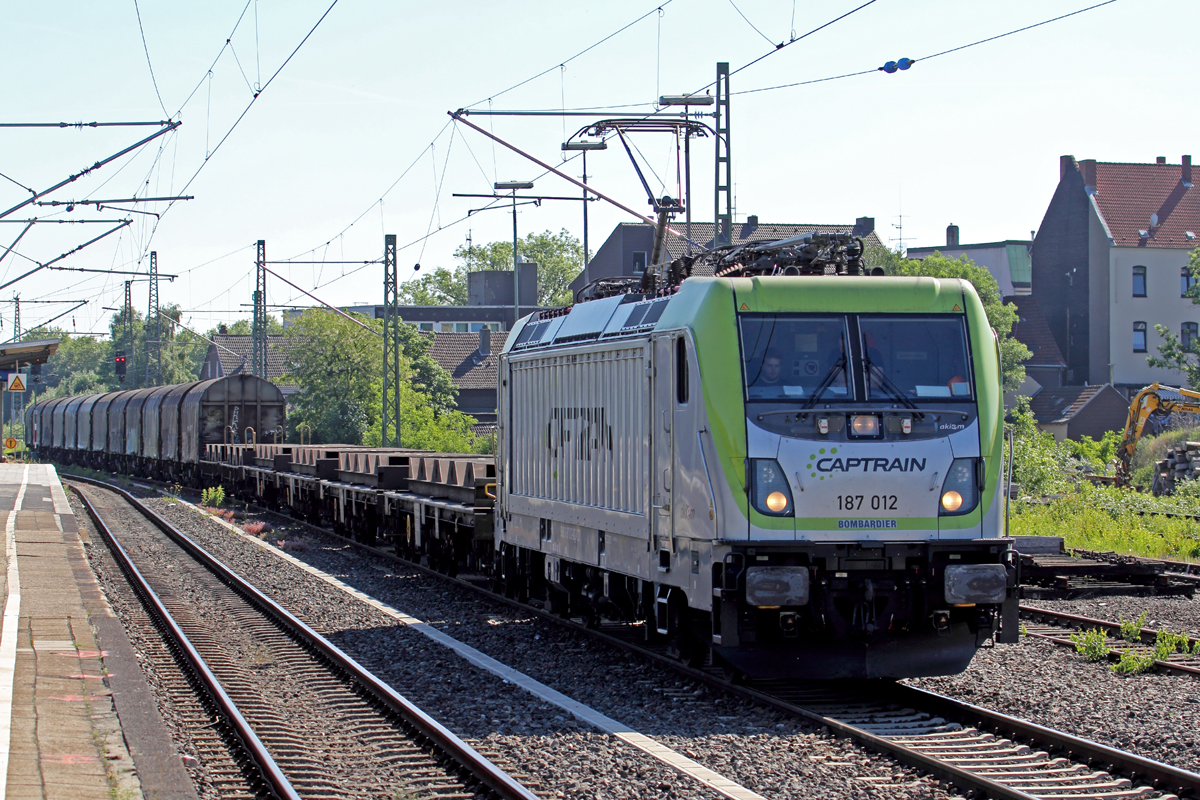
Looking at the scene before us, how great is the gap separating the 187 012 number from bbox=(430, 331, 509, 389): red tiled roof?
6845 cm

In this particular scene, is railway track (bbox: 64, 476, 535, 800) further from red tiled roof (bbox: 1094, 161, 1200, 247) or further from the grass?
red tiled roof (bbox: 1094, 161, 1200, 247)

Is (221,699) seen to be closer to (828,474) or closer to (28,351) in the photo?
(828,474)

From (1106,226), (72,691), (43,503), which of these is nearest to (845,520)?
(72,691)

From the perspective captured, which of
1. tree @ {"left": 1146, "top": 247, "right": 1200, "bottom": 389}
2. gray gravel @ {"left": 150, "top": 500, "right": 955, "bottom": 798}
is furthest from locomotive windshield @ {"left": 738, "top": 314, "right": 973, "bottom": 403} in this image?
tree @ {"left": 1146, "top": 247, "right": 1200, "bottom": 389}

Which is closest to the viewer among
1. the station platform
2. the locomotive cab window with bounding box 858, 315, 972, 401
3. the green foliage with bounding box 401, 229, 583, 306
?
the station platform

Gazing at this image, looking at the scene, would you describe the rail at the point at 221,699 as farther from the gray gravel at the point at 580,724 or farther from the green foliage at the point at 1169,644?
the green foliage at the point at 1169,644

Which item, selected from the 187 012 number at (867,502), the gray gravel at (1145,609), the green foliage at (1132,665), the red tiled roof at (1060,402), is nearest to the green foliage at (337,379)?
the red tiled roof at (1060,402)

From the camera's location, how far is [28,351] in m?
39.2

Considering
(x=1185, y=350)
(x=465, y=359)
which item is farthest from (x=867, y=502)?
(x=465, y=359)

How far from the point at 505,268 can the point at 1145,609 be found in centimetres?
11389

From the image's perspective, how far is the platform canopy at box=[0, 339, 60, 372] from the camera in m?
37.0

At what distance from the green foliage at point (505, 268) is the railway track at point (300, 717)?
353 ft

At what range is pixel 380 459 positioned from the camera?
2566cm

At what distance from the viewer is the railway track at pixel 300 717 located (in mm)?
7895
